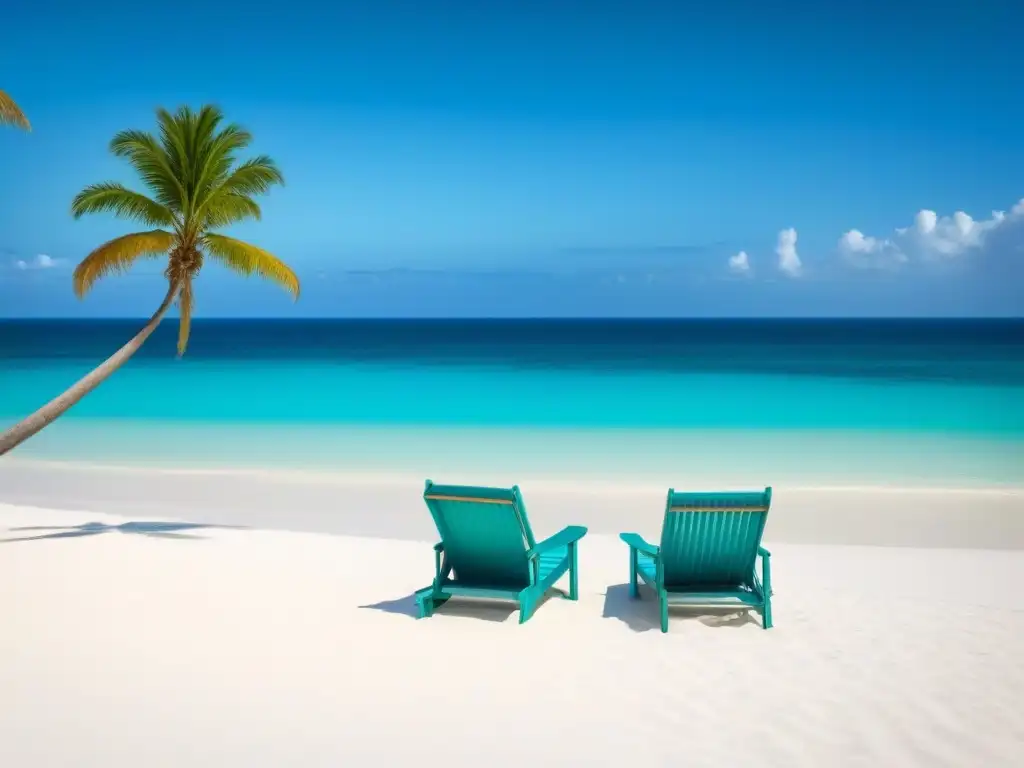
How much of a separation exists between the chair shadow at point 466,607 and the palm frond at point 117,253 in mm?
5408

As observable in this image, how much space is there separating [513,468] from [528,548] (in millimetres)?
9063

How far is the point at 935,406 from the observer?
23.8 meters

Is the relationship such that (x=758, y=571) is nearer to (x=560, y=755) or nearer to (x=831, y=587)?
(x=831, y=587)

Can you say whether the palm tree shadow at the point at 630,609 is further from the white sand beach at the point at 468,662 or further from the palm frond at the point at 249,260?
the palm frond at the point at 249,260

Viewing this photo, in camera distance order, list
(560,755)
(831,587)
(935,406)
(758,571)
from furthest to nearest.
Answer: (935,406) → (758,571) → (831,587) → (560,755)

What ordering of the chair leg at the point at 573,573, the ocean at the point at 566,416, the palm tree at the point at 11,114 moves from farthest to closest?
the ocean at the point at 566,416
the palm tree at the point at 11,114
the chair leg at the point at 573,573

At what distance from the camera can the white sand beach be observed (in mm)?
3662

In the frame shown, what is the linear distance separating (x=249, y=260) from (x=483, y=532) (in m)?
5.64

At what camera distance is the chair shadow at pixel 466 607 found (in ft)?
18.5

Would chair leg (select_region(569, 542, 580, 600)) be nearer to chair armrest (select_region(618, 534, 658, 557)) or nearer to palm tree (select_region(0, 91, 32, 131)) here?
chair armrest (select_region(618, 534, 658, 557))

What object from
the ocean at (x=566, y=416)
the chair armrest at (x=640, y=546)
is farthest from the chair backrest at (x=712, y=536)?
the ocean at (x=566, y=416)

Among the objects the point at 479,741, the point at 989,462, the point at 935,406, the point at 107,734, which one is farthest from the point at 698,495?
the point at 935,406

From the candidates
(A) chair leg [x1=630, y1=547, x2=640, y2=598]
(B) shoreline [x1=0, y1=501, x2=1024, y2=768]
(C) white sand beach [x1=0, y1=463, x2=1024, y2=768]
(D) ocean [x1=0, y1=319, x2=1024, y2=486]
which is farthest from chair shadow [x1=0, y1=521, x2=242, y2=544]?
(D) ocean [x1=0, y1=319, x2=1024, y2=486]

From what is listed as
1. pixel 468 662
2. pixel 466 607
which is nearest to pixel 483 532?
pixel 466 607
